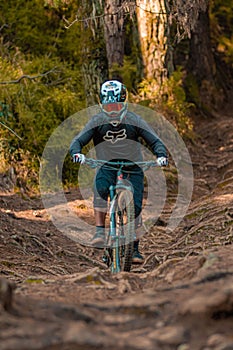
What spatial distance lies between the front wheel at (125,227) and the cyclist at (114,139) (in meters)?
0.31

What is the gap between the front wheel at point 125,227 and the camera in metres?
7.00

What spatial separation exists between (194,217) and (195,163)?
505cm

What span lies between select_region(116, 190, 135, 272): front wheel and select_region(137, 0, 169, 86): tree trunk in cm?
872

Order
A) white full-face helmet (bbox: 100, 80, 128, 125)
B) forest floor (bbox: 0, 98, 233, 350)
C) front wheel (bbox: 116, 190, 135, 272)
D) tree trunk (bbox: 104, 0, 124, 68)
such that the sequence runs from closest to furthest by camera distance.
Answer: forest floor (bbox: 0, 98, 233, 350), front wheel (bbox: 116, 190, 135, 272), white full-face helmet (bbox: 100, 80, 128, 125), tree trunk (bbox: 104, 0, 124, 68)

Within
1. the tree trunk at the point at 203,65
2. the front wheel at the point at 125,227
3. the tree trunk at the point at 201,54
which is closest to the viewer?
the front wheel at the point at 125,227

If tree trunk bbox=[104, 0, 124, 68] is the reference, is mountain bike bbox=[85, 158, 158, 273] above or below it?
below

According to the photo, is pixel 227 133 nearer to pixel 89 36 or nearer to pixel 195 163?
pixel 195 163

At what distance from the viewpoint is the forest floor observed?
3482 mm

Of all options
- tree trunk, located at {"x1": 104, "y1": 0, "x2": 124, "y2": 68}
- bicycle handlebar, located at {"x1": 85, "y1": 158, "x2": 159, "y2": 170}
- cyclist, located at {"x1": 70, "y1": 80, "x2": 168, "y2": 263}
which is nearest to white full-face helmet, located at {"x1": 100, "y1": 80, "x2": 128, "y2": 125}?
cyclist, located at {"x1": 70, "y1": 80, "x2": 168, "y2": 263}

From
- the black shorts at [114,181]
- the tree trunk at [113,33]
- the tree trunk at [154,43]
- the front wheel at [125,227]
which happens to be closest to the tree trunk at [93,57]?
the tree trunk at [113,33]

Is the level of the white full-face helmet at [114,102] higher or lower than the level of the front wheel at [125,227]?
higher

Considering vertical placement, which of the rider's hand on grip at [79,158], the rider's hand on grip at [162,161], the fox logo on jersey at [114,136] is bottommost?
the rider's hand on grip at [162,161]

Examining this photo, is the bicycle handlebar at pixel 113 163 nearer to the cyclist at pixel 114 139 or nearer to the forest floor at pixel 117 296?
the cyclist at pixel 114 139

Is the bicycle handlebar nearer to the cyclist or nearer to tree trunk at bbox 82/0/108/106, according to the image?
the cyclist
